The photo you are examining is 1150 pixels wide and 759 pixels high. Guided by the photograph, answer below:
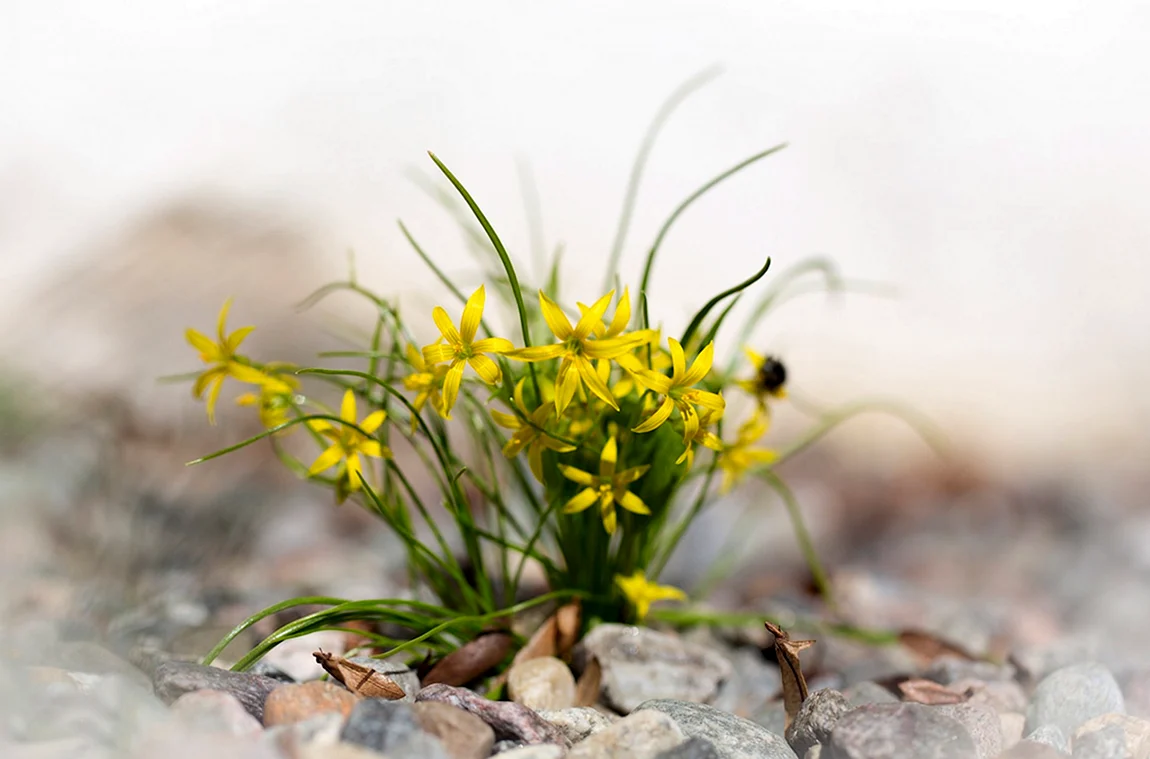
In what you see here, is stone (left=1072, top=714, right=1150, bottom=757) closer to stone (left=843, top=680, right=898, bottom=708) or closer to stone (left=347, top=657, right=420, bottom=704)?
stone (left=843, top=680, right=898, bottom=708)

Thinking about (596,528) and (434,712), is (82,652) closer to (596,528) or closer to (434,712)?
(434,712)

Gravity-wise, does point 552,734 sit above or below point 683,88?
below

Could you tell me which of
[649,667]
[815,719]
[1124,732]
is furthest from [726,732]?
[1124,732]

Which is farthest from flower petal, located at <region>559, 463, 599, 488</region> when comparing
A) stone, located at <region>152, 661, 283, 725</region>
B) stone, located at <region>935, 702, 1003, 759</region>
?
stone, located at <region>935, 702, 1003, 759</region>

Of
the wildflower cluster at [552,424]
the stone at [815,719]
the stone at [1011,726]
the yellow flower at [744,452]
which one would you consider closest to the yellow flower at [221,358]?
the wildflower cluster at [552,424]

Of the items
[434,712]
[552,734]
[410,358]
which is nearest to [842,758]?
[552,734]

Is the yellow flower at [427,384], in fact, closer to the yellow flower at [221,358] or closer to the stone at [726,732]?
the yellow flower at [221,358]

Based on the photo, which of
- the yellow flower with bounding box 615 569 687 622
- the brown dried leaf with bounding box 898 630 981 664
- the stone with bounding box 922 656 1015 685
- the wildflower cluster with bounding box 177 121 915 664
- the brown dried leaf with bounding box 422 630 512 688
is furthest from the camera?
the brown dried leaf with bounding box 898 630 981 664
